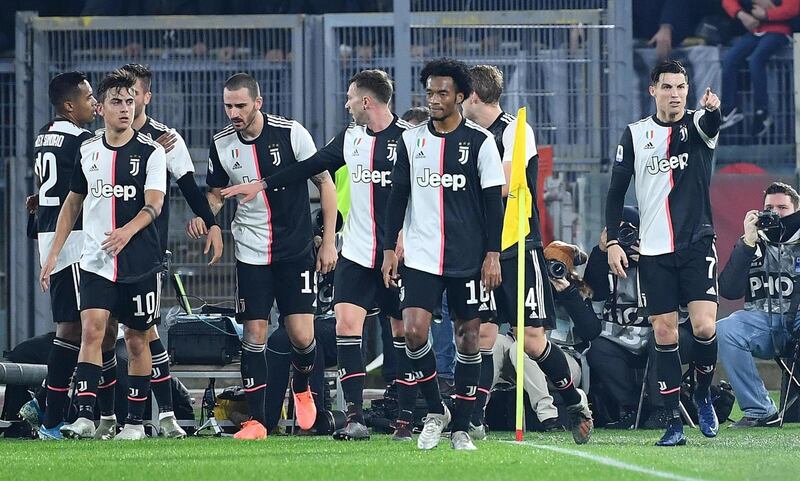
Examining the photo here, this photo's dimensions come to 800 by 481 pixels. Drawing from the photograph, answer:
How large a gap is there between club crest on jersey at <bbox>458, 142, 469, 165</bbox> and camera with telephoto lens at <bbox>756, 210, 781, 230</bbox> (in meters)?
3.18

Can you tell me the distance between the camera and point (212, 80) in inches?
562

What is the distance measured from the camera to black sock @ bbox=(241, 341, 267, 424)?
32.0ft

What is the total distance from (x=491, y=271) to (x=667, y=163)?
148 cm

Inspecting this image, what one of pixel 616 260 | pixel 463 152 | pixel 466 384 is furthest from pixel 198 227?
pixel 616 260

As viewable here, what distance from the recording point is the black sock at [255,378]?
977 cm

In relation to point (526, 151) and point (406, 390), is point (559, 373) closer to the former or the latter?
point (406, 390)

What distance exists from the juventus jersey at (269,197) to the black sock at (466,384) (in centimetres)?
183

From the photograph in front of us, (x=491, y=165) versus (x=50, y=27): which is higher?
(x=50, y=27)

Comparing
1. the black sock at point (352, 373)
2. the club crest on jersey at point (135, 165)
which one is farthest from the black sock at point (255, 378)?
the club crest on jersey at point (135, 165)

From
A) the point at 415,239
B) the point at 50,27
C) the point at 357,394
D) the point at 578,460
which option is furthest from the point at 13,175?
the point at 578,460

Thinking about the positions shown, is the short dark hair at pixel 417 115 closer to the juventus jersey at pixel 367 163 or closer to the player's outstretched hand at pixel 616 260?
the juventus jersey at pixel 367 163

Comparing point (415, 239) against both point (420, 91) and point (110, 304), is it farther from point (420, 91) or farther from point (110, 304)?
point (420, 91)

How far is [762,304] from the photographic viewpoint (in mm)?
11492

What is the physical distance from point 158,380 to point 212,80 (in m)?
4.94
